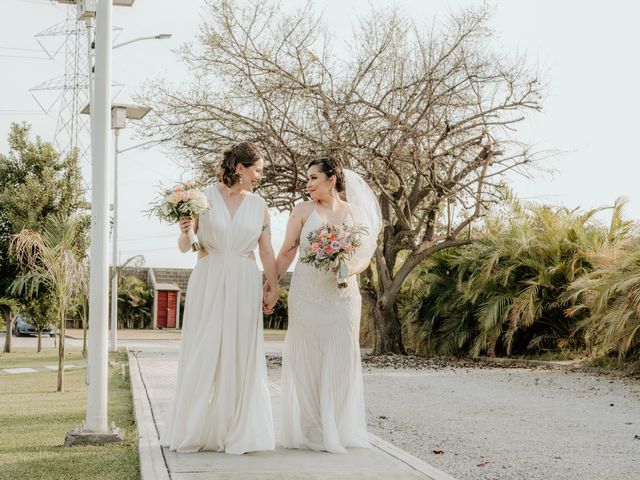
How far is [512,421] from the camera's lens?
10.1 meters

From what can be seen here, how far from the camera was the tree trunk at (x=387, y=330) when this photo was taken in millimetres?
23094

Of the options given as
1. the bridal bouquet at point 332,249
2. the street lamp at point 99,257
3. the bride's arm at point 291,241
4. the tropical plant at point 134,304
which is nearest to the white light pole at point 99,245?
the street lamp at point 99,257

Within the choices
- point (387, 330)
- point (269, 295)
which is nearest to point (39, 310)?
point (387, 330)

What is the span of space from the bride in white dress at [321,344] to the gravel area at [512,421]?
0.96 m

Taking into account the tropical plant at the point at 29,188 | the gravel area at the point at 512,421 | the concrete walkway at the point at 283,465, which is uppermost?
the tropical plant at the point at 29,188

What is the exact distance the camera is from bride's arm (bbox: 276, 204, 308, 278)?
740 centimetres

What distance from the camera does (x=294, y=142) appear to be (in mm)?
20266

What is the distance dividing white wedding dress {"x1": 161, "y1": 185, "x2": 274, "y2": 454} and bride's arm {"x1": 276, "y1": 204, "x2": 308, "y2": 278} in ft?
1.20

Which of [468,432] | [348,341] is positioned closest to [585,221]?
[468,432]

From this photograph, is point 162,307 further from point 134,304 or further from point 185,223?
point 185,223

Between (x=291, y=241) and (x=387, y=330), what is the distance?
52.5ft

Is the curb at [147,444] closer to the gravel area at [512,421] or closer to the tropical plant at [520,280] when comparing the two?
the gravel area at [512,421]

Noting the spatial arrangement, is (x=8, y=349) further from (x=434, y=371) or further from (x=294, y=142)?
(x=434, y=371)

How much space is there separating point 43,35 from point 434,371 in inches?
1147
